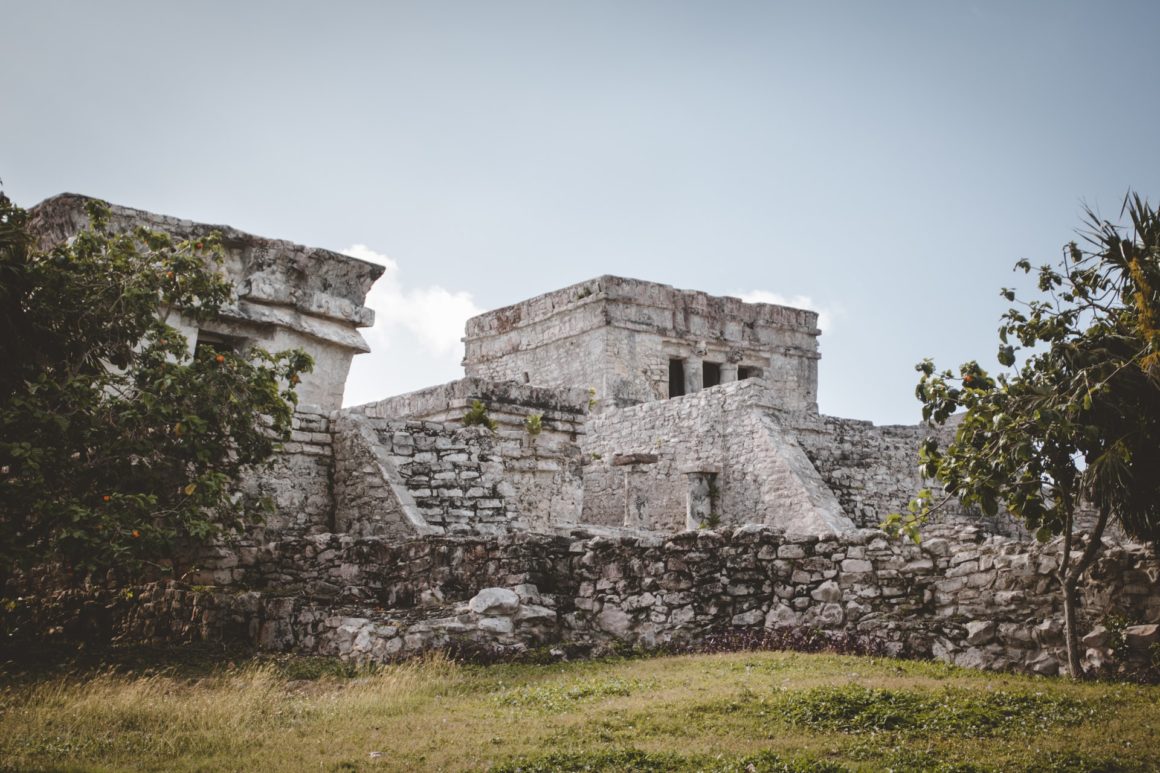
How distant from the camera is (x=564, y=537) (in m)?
9.50

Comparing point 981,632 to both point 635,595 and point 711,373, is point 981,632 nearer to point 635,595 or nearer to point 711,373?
point 635,595

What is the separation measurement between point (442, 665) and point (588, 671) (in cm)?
104

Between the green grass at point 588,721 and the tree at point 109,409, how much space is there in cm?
112

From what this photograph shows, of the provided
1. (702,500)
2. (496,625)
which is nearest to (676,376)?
(702,500)

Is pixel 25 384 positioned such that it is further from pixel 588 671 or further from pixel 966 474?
pixel 966 474

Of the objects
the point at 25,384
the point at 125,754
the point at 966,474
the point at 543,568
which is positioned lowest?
the point at 125,754

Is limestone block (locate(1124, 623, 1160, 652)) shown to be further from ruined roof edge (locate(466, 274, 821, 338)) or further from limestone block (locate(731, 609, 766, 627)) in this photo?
ruined roof edge (locate(466, 274, 821, 338))

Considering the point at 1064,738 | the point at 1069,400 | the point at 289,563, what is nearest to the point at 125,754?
the point at 289,563

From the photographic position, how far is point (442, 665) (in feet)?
25.7

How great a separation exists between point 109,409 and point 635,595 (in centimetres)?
440

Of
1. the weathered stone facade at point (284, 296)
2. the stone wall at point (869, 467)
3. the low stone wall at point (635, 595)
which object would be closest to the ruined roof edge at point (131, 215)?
the weathered stone facade at point (284, 296)

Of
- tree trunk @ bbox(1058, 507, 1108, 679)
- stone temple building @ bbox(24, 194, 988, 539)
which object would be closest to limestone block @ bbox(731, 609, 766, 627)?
tree trunk @ bbox(1058, 507, 1108, 679)

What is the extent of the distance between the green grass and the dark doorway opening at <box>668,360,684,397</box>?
15.8 metres

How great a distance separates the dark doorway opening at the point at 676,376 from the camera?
76.9 feet
